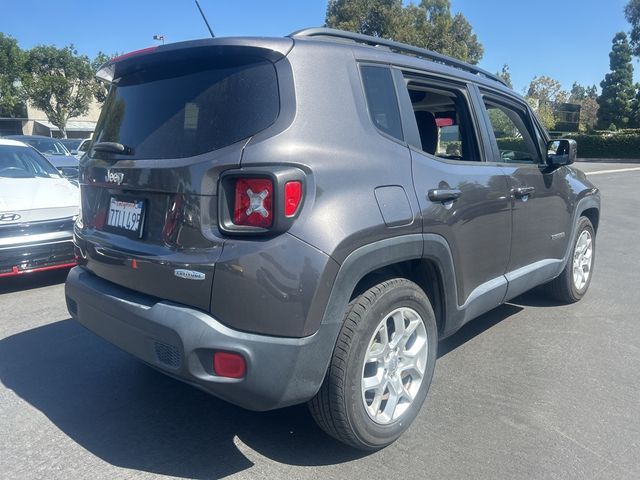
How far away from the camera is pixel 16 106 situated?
48531 millimetres

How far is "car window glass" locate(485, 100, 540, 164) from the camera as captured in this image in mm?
4188

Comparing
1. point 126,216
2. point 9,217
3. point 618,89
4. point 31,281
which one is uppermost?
point 618,89

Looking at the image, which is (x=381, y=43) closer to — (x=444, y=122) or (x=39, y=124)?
(x=444, y=122)

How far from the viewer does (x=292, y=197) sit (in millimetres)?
2430

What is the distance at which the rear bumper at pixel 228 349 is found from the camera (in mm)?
2412

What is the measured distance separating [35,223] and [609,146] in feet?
140

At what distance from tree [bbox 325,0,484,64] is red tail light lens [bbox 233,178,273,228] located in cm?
3378

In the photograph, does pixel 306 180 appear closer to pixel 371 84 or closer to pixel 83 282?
pixel 371 84

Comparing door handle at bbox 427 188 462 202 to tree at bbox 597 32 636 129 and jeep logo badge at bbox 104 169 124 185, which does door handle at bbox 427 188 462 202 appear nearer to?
jeep logo badge at bbox 104 169 124 185

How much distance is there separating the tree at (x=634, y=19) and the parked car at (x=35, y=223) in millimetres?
54930

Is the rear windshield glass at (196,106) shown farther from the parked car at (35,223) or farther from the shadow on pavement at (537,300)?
the shadow on pavement at (537,300)

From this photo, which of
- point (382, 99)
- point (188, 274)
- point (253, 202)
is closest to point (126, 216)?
point (188, 274)

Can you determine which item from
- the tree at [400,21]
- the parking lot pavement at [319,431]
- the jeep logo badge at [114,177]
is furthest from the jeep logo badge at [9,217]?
the tree at [400,21]

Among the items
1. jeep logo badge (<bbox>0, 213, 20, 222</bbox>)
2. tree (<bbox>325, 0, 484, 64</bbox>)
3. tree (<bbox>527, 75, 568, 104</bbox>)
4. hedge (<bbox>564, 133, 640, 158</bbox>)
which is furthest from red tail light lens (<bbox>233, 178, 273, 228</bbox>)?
tree (<bbox>527, 75, 568, 104</bbox>)
